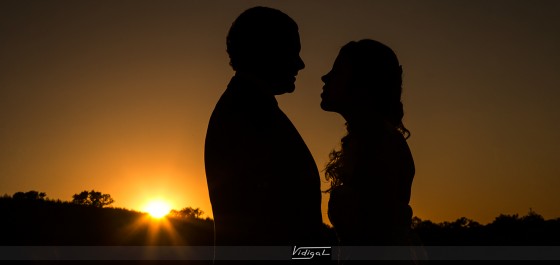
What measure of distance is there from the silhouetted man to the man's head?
0.22 metres

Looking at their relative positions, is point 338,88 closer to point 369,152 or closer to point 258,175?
point 369,152

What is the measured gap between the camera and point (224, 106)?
12.6 feet

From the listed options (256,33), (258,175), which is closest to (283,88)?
(256,33)

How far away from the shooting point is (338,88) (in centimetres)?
617

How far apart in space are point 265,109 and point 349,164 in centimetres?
216

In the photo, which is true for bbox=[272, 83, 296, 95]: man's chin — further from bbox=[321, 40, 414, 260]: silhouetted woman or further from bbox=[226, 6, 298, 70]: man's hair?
bbox=[321, 40, 414, 260]: silhouetted woman

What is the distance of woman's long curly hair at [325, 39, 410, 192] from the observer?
609 centimetres

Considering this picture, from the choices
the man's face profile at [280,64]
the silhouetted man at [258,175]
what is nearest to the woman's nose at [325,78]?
the man's face profile at [280,64]

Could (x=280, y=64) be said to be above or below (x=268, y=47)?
below

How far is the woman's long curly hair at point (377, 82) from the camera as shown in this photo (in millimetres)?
6086

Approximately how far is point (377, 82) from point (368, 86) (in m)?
0.10

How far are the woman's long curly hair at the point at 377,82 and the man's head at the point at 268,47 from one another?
1.90 meters

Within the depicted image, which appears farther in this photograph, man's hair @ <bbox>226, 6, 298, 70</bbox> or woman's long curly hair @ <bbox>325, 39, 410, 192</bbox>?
woman's long curly hair @ <bbox>325, 39, 410, 192</bbox>

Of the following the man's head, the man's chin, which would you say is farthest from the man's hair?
the man's chin
